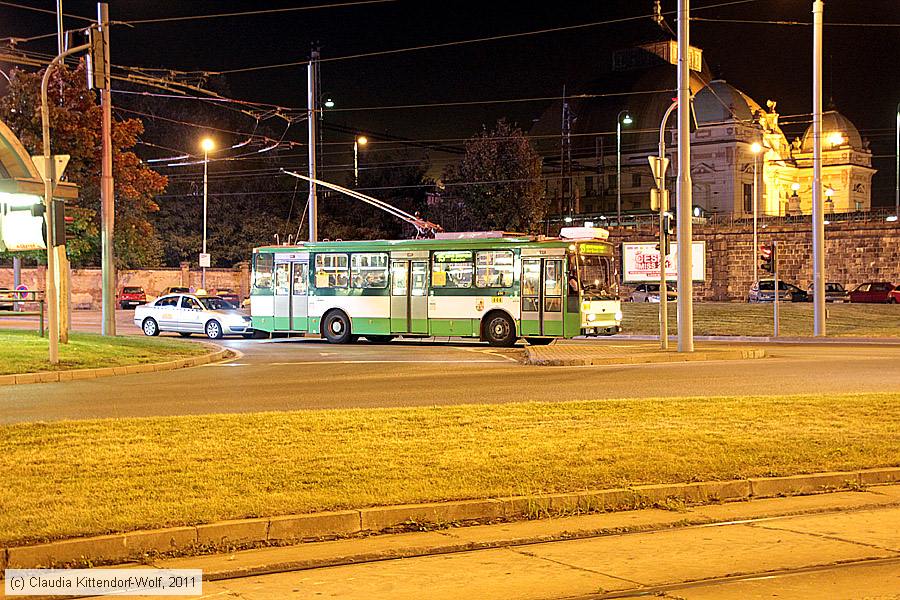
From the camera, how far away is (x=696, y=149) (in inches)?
4252

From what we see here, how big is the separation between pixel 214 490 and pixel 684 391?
10.8 m

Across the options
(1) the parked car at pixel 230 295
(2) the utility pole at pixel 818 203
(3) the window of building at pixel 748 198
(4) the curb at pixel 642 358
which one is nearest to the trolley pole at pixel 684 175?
(4) the curb at pixel 642 358

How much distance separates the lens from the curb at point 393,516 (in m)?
7.80

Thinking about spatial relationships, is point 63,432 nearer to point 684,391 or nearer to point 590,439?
point 590,439

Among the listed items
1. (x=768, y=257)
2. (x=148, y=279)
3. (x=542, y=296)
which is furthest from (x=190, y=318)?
(x=148, y=279)

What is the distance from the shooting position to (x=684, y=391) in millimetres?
18438

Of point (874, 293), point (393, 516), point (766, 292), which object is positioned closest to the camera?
point (393, 516)

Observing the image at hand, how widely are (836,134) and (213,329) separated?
91.2m

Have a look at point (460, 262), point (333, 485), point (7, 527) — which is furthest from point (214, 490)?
point (460, 262)

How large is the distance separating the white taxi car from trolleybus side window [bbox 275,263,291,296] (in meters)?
2.53

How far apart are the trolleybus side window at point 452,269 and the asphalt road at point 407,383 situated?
428 cm

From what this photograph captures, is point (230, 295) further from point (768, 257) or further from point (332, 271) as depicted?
point (768, 257)

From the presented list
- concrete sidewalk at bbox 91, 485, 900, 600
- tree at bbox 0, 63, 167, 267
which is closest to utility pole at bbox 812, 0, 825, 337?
tree at bbox 0, 63, 167, 267

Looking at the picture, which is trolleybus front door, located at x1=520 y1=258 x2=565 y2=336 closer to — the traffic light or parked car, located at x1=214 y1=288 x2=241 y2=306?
the traffic light
